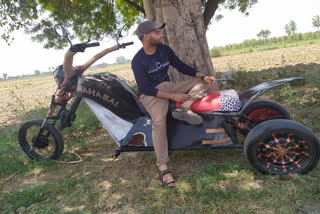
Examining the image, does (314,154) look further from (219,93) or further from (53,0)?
(53,0)

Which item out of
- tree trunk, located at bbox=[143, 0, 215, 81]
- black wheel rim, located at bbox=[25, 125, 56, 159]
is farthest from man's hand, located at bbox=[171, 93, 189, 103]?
black wheel rim, located at bbox=[25, 125, 56, 159]

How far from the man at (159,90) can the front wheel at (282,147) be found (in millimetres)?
640

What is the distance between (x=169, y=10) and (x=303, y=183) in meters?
3.18

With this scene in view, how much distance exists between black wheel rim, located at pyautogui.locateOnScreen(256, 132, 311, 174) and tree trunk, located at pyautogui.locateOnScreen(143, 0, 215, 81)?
217 centimetres

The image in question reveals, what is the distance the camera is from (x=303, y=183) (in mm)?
2465

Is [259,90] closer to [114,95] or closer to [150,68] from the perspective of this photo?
[150,68]

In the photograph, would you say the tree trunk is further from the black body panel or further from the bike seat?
the bike seat

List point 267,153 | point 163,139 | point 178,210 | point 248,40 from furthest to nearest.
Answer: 1. point 248,40
2. point 163,139
3. point 267,153
4. point 178,210

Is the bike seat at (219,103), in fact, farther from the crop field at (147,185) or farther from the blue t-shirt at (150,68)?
the crop field at (147,185)

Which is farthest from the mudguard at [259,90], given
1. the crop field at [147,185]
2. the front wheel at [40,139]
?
the front wheel at [40,139]

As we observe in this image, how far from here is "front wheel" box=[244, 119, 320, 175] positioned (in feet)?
8.14

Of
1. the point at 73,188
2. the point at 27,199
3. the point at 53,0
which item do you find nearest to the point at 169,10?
the point at 73,188

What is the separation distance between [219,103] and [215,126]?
10.7 inches

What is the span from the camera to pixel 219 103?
108 inches
